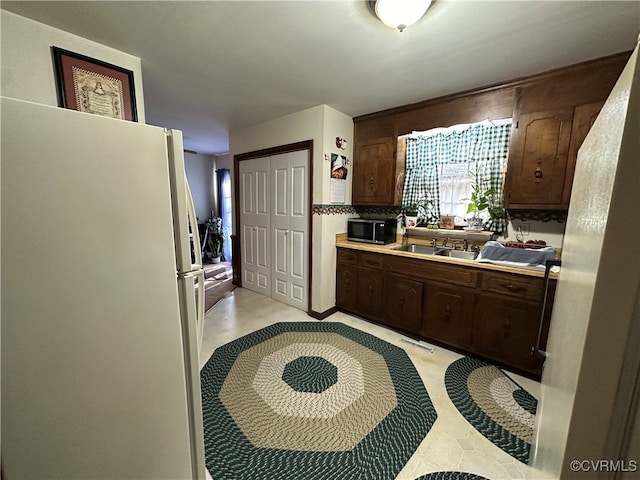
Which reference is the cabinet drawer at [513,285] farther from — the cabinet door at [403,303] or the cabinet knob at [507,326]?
the cabinet door at [403,303]

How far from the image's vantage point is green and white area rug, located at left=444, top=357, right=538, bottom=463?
1.48 meters

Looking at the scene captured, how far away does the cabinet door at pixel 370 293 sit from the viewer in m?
2.77

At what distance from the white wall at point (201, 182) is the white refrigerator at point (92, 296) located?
17.6 ft

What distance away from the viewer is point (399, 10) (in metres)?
1.29

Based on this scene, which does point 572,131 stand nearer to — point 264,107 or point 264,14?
point 264,14

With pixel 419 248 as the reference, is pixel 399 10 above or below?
above

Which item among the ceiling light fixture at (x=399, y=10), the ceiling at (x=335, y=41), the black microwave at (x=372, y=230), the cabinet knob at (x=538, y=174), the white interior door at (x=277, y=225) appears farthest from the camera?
the white interior door at (x=277, y=225)

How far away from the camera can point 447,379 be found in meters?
1.97

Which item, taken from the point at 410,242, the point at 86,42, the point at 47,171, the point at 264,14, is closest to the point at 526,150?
the point at 410,242

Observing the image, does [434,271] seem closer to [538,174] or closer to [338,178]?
[538,174]

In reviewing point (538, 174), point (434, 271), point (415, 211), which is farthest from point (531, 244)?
point (415, 211)

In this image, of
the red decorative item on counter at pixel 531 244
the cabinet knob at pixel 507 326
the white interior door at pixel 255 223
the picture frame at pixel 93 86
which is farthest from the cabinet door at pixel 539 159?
the picture frame at pixel 93 86

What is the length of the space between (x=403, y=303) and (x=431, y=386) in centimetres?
83

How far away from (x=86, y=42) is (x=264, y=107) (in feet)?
4.83
